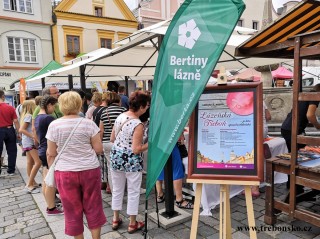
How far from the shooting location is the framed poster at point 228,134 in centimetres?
227

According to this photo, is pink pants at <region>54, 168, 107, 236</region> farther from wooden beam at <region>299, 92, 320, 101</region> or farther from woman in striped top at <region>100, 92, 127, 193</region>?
wooden beam at <region>299, 92, 320, 101</region>

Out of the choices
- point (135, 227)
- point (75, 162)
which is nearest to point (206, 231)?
point (135, 227)

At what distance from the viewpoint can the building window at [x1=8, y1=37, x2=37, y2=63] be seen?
18.3 metres

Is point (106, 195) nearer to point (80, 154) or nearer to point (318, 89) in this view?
point (80, 154)

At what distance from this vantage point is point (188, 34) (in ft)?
7.07

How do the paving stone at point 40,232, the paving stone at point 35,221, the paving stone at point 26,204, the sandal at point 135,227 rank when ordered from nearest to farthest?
the sandal at point 135,227
the paving stone at point 40,232
the paving stone at point 35,221
the paving stone at point 26,204

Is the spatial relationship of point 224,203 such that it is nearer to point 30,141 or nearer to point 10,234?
point 10,234

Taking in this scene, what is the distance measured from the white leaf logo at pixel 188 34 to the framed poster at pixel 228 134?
1.62 ft

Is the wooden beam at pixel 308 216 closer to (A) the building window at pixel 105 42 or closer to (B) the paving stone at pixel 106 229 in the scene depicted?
(B) the paving stone at pixel 106 229

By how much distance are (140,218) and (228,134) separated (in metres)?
1.83

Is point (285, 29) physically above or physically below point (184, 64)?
above

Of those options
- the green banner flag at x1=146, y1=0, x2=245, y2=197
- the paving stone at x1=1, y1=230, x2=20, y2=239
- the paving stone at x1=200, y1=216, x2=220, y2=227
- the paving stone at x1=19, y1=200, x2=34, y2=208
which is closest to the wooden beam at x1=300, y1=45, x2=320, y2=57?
the green banner flag at x1=146, y1=0, x2=245, y2=197

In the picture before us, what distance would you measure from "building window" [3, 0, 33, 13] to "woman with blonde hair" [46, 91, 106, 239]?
19.4 meters

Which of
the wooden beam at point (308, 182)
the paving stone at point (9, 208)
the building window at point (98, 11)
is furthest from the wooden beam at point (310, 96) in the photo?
the building window at point (98, 11)
